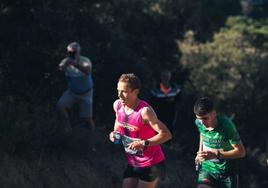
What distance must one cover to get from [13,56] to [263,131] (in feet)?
33.5

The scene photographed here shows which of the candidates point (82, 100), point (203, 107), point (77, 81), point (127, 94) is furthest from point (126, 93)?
point (82, 100)

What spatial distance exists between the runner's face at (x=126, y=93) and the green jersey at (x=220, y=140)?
86 cm

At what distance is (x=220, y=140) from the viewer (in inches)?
249

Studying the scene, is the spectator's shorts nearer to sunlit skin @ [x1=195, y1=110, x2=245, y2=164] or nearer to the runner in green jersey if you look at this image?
the runner in green jersey

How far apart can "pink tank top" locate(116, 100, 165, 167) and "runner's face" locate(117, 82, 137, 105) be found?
127 millimetres

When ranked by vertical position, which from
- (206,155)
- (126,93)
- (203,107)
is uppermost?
(126,93)

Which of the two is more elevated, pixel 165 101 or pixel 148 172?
pixel 165 101

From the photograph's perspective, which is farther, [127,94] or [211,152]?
[211,152]

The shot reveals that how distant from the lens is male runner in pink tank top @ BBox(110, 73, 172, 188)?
599cm

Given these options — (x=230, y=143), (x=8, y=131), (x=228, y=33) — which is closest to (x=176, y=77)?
(x=8, y=131)

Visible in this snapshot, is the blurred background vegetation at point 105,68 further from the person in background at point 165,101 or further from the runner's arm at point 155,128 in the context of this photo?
the runner's arm at point 155,128

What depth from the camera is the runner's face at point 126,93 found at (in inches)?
236

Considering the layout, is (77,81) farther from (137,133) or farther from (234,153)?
(234,153)

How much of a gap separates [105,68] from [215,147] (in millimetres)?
7799
